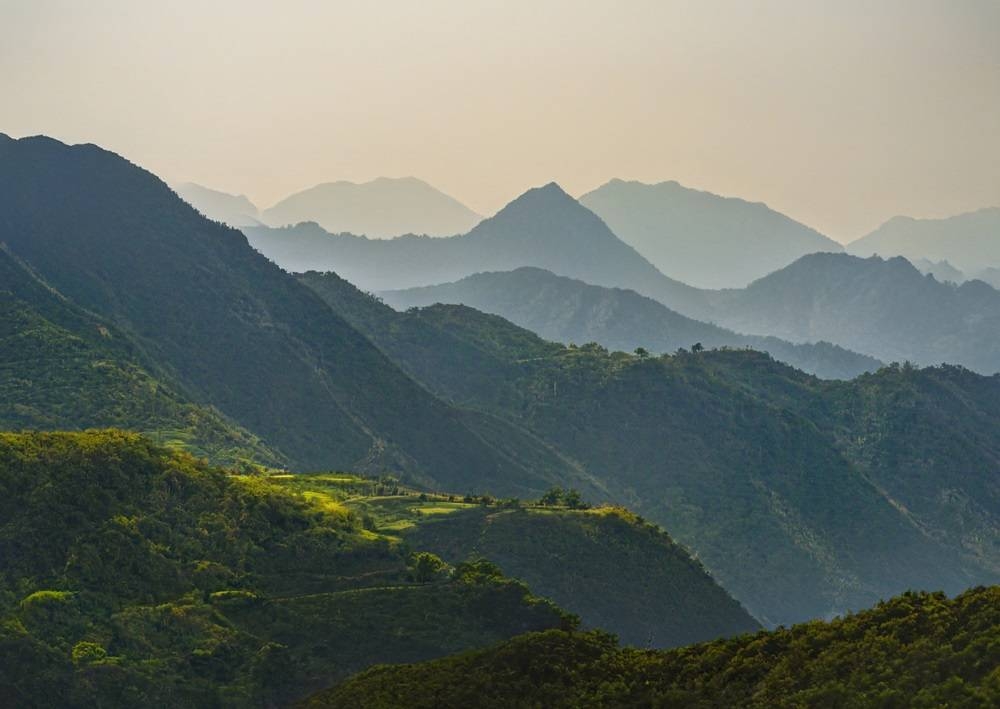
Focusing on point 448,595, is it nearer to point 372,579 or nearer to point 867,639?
point 372,579

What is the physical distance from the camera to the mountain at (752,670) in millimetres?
44125

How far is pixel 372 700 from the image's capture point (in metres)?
57.2

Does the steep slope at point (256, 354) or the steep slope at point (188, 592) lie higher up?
the steep slope at point (256, 354)

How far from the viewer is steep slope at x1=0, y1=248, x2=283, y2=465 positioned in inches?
4862

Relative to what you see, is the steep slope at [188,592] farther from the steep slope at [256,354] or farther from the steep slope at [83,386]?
the steep slope at [256,354]

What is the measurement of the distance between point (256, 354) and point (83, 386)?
51.4m

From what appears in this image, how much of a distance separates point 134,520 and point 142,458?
638 cm

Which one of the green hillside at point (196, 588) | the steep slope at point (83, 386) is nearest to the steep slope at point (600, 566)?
the green hillside at point (196, 588)

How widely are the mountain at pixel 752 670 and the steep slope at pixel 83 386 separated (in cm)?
6803

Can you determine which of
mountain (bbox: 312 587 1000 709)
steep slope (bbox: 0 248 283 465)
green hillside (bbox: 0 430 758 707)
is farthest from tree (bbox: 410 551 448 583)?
steep slope (bbox: 0 248 283 465)

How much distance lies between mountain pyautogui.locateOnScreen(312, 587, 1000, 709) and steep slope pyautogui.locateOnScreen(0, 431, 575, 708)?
10488 mm

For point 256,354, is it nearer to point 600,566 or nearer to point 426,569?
point 600,566

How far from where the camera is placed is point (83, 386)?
5079 inches

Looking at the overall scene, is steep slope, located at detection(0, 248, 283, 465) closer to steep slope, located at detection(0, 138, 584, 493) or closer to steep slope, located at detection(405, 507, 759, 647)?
steep slope, located at detection(0, 138, 584, 493)
